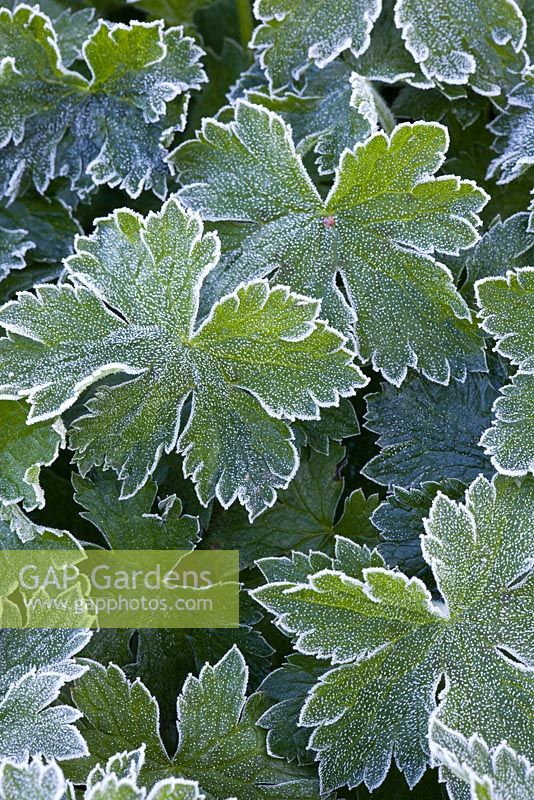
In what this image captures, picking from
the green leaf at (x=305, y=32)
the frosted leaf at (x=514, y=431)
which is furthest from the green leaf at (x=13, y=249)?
the frosted leaf at (x=514, y=431)

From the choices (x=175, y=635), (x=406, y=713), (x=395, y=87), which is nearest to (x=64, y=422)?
(x=175, y=635)

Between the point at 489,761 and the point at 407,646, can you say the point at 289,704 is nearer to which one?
the point at 407,646

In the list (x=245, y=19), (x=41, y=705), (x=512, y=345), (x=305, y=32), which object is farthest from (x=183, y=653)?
(x=245, y=19)

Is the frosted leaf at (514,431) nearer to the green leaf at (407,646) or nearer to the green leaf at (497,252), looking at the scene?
the green leaf at (407,646)

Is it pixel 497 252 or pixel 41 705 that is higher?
pixel 497 252

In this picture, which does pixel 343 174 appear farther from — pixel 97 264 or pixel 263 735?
pixel 263 735

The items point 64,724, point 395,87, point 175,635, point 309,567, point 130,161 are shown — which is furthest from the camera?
point 395,87
